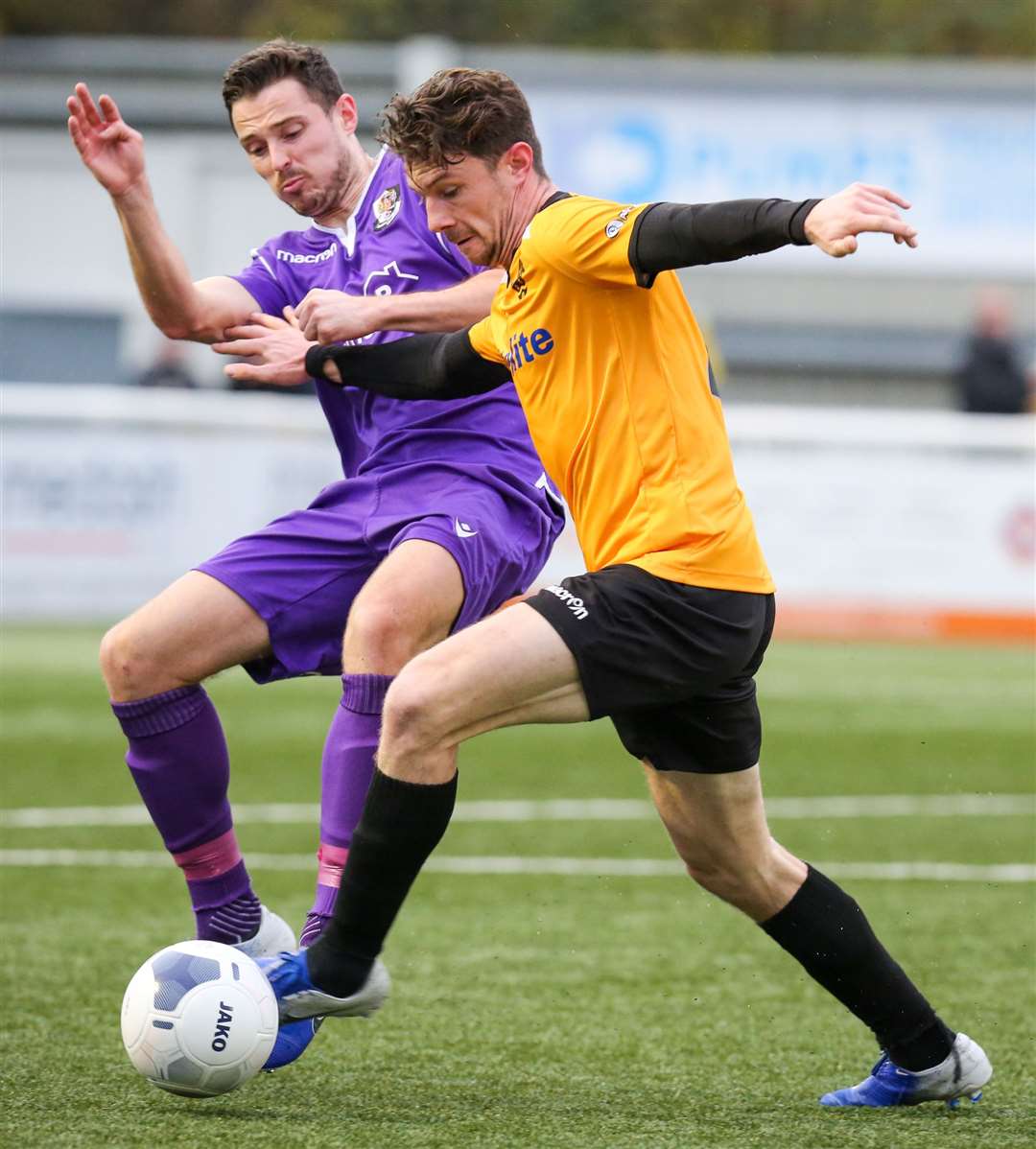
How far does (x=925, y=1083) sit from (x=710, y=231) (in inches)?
75.4

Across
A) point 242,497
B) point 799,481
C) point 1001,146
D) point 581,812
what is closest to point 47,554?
point 242,497

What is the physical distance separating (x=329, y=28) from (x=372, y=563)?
32.0 m

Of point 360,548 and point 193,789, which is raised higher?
point 360,548

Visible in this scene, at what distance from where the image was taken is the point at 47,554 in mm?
15141

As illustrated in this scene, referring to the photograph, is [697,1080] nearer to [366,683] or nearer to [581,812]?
[366,683]

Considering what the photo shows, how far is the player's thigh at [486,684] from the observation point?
13.1 ft

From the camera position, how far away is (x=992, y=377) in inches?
703

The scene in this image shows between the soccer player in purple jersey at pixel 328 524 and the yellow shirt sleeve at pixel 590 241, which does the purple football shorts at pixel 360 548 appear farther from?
the yellow shirt sleeve at pixel 590 241

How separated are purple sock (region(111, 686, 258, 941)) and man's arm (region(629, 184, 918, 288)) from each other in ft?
5.42

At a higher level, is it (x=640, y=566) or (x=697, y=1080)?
(x=640, y=566)

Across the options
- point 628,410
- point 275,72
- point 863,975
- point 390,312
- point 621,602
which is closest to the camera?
point 621,602

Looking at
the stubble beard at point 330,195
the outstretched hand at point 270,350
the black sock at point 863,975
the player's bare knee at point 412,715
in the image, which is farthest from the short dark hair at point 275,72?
the black sock at point 863,975

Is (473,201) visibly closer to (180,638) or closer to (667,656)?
(667,656)

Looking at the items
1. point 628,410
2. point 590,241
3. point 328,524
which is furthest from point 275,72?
point 628,410
